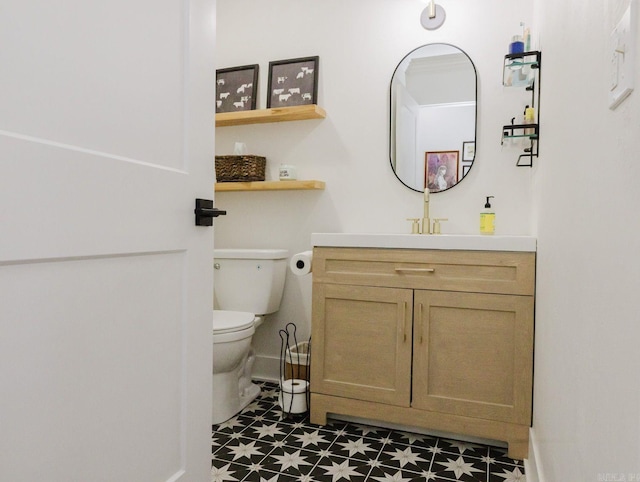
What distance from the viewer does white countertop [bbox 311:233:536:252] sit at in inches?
75.0

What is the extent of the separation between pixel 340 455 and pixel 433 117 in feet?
5.63

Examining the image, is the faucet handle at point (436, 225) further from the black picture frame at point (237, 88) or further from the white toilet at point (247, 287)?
the black picture frame at point (237, 88)

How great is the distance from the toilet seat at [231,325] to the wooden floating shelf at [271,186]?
0.72 m

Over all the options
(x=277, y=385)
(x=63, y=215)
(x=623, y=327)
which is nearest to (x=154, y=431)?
(x=63, y=215)

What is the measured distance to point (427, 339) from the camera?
6.64ft

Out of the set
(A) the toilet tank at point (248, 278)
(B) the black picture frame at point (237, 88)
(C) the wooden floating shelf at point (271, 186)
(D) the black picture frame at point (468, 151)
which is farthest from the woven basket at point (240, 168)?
(D) the black picture frame at point (468, 151)

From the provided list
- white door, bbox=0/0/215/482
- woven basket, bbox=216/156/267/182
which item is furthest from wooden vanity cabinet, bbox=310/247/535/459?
white door, bbox=0/0/215/482

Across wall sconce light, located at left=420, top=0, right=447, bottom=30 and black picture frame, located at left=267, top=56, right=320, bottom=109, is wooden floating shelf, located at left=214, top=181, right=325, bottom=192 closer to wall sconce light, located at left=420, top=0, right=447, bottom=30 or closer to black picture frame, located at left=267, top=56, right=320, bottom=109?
black picture frame, located at left=267, top=56, right=320, bottom=109

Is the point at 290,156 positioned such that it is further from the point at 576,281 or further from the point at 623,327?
the point at 623,327

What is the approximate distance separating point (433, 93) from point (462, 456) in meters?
1.76

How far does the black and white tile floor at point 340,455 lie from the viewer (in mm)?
1778

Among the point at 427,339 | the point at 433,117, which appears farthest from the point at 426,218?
the point at 427,339

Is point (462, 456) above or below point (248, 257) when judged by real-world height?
below

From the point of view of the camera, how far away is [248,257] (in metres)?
2.62
